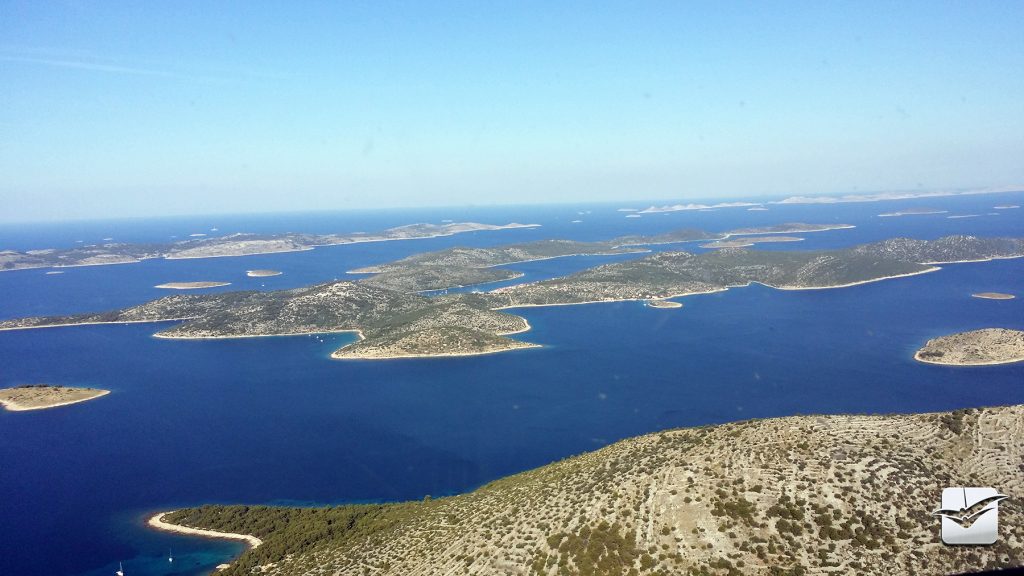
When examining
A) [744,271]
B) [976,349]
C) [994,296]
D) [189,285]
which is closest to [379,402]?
[976,349]

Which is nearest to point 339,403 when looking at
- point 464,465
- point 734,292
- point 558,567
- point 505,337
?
point 464,465

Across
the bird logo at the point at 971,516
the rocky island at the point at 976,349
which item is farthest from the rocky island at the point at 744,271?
the bird logo at the point at 971,516

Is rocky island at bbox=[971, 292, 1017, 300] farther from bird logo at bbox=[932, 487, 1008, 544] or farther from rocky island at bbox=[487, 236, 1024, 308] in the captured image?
bird logo at bbox=[932, 487, 1008, 544]

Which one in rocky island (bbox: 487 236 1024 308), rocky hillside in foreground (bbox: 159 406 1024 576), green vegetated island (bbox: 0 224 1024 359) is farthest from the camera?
rocky island (bbox: 487 236 1024 308)

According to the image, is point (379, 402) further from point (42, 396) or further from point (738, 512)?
point (738, 512)

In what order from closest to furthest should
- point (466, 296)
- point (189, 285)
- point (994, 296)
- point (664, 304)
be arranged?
point (994, 296) → point (466, 296) → point (664, 304) → point (189, 285)

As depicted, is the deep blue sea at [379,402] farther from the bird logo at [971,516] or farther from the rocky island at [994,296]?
the bird logo at [971,516]

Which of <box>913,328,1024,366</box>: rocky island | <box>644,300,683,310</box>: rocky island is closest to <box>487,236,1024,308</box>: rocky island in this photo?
<box>644,300,683,310</box>: rocky island
